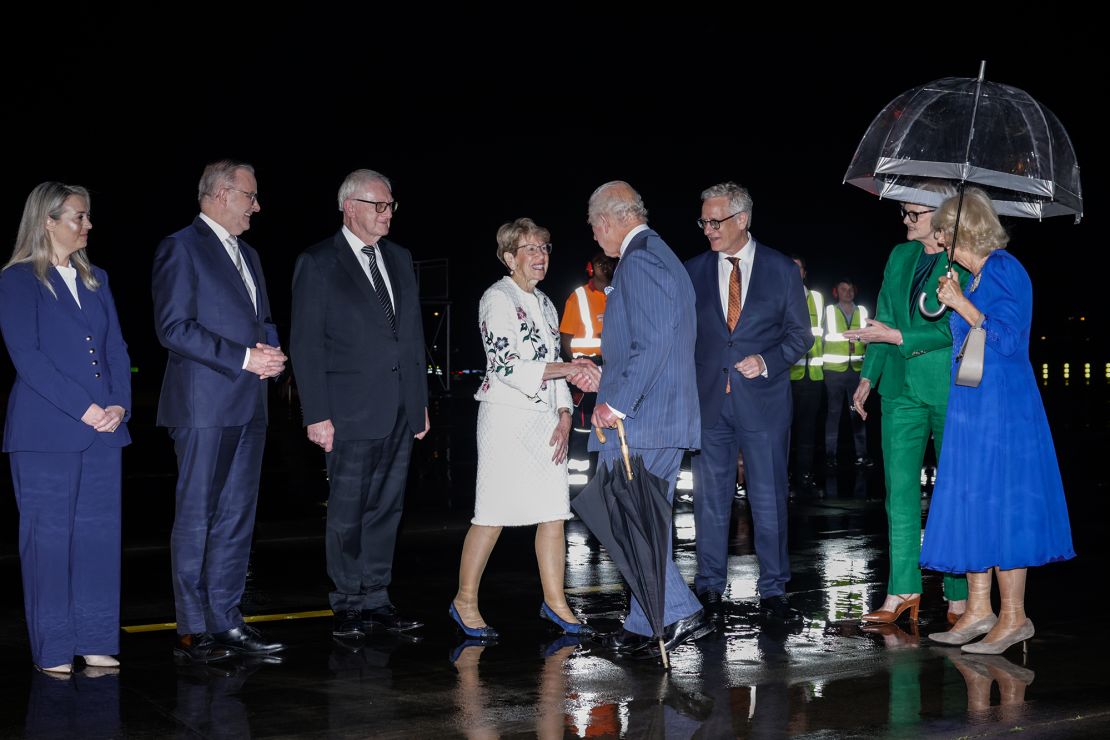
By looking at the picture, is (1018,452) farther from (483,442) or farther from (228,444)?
(228,444)

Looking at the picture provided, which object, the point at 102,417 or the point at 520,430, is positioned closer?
the point at 102,417

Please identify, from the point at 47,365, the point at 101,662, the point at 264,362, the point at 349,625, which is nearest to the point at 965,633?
the point at 349,625

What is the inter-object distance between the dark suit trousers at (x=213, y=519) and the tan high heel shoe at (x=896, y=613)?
3.10 metres

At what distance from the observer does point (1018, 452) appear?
5.42 m

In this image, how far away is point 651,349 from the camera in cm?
532

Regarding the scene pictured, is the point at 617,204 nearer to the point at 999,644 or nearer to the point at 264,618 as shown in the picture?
the point at 999,644

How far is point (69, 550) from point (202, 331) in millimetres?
Answer: 1099

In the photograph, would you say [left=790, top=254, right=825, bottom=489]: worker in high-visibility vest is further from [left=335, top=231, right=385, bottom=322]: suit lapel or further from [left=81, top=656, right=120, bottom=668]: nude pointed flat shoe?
[left=81, top=656, right=120, bottom=668]: nude pointed flat shoe

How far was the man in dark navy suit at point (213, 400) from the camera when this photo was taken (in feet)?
17.6

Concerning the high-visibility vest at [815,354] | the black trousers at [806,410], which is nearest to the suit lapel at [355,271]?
the high-visibility vest at [815,354]

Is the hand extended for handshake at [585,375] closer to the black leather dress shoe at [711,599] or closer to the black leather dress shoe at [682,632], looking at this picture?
the black leather dress shoe at [682,632]

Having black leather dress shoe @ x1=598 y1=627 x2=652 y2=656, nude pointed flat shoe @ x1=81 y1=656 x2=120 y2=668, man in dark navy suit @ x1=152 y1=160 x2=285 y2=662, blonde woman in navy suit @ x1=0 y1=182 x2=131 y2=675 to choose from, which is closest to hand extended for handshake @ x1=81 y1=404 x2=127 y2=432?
blonde woman in navy suit @ x1=0 y1=182 x2=131 y2=675

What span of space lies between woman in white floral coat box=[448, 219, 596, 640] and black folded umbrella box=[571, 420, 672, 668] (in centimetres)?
48

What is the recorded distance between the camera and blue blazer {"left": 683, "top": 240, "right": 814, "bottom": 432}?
6469 mm
